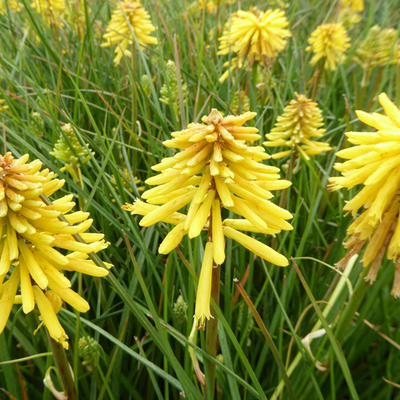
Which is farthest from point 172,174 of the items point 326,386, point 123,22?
point 123,22

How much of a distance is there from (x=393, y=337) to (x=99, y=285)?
4.63 ft

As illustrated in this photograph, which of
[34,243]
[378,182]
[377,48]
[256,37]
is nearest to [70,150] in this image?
[34,243]

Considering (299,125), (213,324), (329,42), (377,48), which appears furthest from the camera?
(329,42)

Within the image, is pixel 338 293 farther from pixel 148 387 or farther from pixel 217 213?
pixel 148 387

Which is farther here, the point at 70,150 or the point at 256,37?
the point at 256,37

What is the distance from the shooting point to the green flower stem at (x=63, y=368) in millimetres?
1308

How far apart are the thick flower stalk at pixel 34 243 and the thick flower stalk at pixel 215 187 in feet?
0.74

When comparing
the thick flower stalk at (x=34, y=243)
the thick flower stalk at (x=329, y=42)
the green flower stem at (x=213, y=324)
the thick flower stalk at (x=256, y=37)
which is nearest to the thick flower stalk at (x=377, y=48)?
the thick flower stalk at (x=329, y=42)

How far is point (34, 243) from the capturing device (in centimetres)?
116

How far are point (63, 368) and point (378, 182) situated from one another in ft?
3.61

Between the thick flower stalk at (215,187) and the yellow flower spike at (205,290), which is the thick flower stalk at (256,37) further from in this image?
the yellow flower spike at (205,290)

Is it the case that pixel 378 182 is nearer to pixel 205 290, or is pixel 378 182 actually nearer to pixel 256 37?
pixel 205 290

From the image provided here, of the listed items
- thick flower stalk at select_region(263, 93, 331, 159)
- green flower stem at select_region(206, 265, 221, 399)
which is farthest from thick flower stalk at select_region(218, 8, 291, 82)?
green flower stem at select_region(206, 265, 221, 399)

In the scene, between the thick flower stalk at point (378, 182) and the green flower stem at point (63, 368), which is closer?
the thick flower stalk at point (378, 182)
